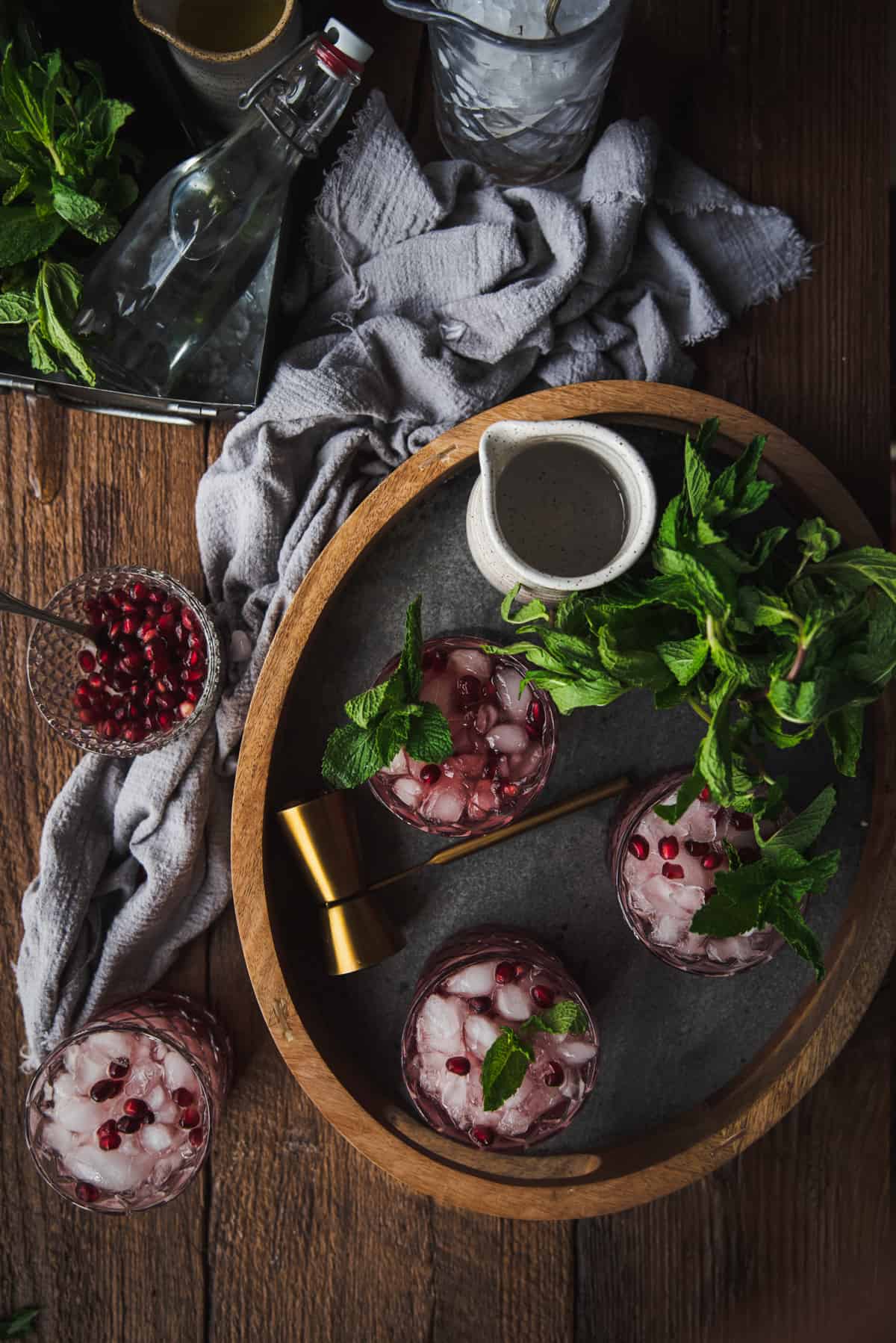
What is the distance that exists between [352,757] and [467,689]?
14cm

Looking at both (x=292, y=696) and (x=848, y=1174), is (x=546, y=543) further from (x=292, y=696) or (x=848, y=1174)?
(x=848, y=1174)

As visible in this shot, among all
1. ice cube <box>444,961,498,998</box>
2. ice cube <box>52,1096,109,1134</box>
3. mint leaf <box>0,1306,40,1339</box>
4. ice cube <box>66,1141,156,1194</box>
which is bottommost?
mint leaf <box>0,1306,40,1339</box>

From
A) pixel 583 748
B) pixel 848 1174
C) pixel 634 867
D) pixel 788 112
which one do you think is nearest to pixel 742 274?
pixel 788 112

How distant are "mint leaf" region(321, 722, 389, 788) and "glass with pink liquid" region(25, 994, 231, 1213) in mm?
360

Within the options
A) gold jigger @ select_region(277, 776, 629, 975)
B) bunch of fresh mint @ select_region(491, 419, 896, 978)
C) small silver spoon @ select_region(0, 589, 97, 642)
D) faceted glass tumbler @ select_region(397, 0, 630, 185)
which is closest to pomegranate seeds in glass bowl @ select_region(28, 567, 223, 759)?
small silver spoon @ select_region(0, 589, 97, 642)

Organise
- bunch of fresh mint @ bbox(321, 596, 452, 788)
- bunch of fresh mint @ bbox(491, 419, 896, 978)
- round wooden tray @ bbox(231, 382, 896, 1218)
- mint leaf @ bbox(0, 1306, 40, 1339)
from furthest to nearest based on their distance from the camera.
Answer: mint leaf @ bbox(0, 1306, 40, 1339) < round wooden tray @ bbox(231, 382, 896, 1218) < bunch of fresh mint @ bbox(321, 596, 452, 788) < bunch of fresh mint @ bbox(491, 419, 896, 978)

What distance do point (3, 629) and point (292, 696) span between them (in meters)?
0.38

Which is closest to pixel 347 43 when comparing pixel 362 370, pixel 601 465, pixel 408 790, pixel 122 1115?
pixel 362 370

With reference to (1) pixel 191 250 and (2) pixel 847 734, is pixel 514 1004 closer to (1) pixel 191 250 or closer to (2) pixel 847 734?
(2) pixel 847 734

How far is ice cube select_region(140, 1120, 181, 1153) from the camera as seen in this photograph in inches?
39.3

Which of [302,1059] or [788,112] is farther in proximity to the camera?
[788,112]

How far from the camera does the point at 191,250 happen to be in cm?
100

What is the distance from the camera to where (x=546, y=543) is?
922 mm

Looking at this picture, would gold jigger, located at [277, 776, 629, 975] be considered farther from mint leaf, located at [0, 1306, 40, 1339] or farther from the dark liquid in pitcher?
mint leaf, located at [0, 1306, 40, 1339]
